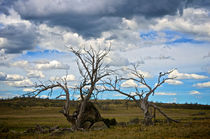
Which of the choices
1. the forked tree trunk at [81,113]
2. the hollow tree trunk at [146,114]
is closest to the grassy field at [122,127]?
the hollow tree trunk at [146,114]

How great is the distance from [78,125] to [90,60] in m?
5.17

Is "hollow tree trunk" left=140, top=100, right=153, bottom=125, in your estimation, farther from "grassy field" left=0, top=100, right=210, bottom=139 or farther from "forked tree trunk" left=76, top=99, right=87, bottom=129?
"forked tree trunk" left=76, top=99, right=87, bottom=129

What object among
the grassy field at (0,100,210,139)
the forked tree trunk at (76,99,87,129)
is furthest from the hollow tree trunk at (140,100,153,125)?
the forked tree trunk at (76,99,87,129)

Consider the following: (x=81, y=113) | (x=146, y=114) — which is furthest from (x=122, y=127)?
(x=81, y=113)

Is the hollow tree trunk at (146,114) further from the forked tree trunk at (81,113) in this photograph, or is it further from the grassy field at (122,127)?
the forked tree trunk at (81,113)

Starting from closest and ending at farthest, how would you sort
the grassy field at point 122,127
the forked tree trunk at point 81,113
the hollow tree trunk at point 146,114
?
the grassy field at point 122,127
the forked tree trunk at point 81,113
the hollow tree trunk at point 146,114

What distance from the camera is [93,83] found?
758 inches

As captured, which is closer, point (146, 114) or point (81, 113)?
point (81, 113)

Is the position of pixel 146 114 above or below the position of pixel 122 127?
above

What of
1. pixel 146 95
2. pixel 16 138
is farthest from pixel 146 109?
pixel 16 138

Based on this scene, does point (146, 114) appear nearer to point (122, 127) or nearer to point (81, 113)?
point (122, 127)

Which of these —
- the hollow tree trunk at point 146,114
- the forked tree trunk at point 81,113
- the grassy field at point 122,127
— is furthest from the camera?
the hollow tree trunk at point 146,114

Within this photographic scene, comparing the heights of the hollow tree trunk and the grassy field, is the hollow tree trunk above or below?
above

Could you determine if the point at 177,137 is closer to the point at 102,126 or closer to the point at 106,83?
the point at 102,126
